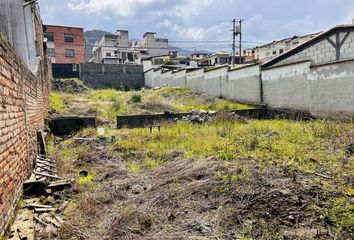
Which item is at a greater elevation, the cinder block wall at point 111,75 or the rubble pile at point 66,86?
the cinder block wall at point 111,75

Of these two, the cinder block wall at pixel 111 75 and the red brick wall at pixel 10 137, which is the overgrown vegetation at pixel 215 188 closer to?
the red brick wall at pixel 10 137

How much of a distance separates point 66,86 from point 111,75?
6.06 m

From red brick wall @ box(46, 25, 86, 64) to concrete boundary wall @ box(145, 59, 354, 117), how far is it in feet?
91.1

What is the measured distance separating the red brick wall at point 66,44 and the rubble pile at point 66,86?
61.2ft

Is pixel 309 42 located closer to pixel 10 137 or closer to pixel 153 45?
pixel 10 137

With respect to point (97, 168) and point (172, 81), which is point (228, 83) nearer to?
point (172, 81)

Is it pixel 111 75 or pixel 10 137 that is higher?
pixel 111 75

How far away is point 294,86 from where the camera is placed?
11109 millimetres

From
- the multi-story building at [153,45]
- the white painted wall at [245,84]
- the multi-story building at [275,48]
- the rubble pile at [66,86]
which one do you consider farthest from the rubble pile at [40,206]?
the multi-story building at [153,45]

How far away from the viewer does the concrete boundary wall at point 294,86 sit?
9.12 m

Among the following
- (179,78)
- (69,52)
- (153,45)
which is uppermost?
(153,45)

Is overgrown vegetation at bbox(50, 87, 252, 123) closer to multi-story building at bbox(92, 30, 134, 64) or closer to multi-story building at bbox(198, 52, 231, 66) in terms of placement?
multi-story building at bbox(198, 52, 231, 66)

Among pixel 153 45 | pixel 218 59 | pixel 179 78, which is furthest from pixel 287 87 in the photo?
pixel 153 45

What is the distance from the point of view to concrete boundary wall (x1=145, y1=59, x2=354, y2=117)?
9125 millimetres
